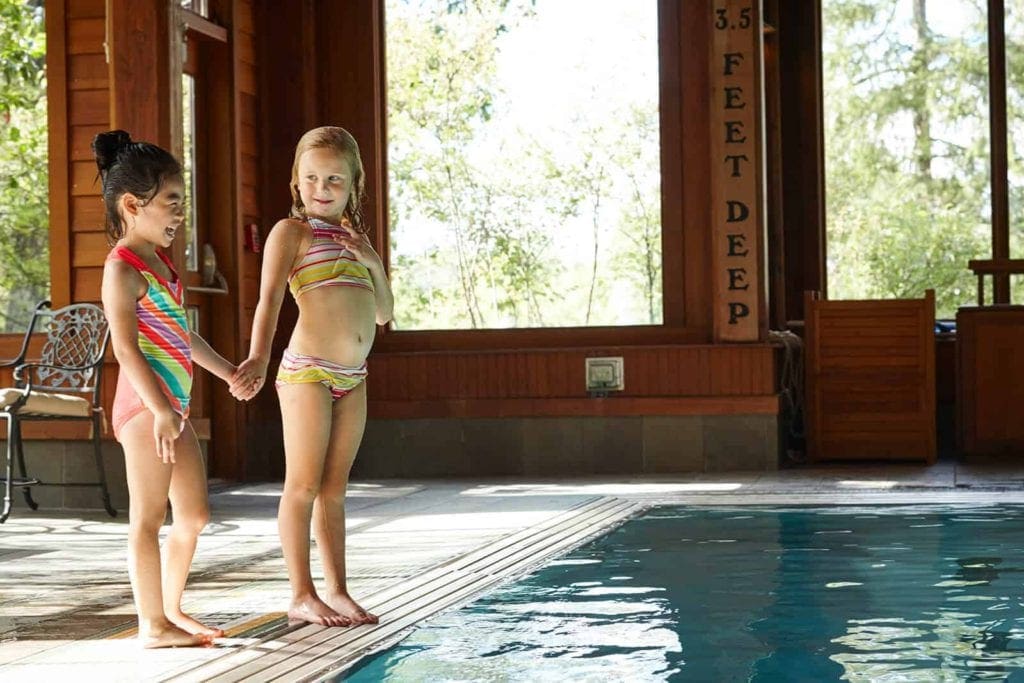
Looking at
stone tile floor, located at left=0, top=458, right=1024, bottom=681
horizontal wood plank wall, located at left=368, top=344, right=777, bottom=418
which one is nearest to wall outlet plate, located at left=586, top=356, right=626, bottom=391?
horizontal wood plank wall, located at left=368, top=344, right=777, bottom=418

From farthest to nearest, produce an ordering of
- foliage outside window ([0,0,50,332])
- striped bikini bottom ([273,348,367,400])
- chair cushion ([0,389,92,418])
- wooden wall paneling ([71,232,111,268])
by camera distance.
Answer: foliage outside window ([0,0,50,332]) → wooden wall paneling ([71,232,111,268]) → chair cushion ([0,389,92,418]) → striped bikini bottom ([273,348,367,400])

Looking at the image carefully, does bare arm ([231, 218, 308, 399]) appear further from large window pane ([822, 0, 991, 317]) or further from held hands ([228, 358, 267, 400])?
large window pane ([822, 0, 991, 317])

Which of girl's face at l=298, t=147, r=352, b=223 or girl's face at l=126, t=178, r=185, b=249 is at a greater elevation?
girl's face at l=298, t=147, r=352, b=223

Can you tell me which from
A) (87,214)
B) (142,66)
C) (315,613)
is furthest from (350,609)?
(87,214)

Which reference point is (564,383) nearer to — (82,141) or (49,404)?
(82,141)

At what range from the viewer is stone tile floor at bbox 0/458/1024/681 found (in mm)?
3613

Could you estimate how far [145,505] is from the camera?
11.2ft

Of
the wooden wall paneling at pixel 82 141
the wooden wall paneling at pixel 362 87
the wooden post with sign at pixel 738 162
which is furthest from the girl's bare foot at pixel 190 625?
the wooden wall paneling at pixel 362 87

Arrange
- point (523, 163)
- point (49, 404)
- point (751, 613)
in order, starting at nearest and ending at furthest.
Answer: point (751, 613) < point (49, 404) < point (523, 163)

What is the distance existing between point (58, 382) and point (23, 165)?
1235mm

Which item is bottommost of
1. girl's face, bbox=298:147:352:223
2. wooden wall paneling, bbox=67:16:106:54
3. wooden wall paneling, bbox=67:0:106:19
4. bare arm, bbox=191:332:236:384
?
bare arm, bbox=191:332:236:384

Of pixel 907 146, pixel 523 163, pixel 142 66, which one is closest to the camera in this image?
pixel 142 66

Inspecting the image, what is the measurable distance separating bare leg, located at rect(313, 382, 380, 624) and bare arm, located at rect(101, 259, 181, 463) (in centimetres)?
51

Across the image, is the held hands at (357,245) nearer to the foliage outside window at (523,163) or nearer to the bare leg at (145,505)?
the bare leg at (145,505)
